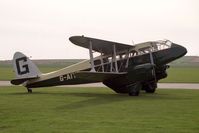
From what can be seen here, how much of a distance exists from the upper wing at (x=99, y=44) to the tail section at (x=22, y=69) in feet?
15.3

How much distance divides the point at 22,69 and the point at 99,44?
5785 mm

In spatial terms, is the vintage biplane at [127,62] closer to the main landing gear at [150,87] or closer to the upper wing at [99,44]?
the upper wing at [99,44]

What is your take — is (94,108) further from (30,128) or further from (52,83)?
(52,83)

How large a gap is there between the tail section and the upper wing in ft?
15.3

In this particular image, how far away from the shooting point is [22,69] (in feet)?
77.7

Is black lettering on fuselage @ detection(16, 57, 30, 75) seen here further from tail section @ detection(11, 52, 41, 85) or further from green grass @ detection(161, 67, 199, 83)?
green grass @ detection(161, 67, 199, 83)

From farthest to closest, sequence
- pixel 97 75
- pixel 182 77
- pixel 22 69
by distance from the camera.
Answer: pixel 182 77 → pixel 22 69 → pixel 97 75

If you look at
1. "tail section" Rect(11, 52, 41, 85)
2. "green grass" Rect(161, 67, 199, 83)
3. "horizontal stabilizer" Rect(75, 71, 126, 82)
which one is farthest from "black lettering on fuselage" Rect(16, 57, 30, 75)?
"green grass" Rect(161, 67, 199, 83)

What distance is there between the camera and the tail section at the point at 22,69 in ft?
77.2

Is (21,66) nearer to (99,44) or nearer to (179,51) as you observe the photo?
(99,44)

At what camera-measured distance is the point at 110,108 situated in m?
14.3

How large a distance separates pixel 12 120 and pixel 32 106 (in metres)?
3.70

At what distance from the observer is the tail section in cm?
2352

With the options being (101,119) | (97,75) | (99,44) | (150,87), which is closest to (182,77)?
(150,87)
